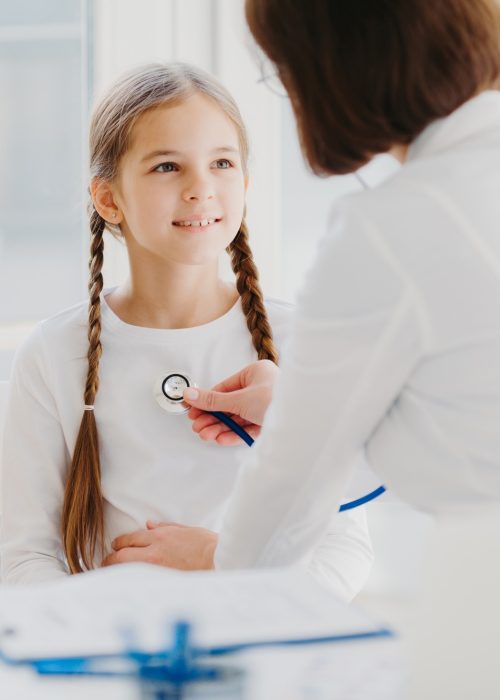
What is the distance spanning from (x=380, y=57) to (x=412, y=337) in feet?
0.86

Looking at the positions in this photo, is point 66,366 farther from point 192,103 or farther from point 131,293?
point 192,103

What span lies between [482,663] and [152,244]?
0.95 metres

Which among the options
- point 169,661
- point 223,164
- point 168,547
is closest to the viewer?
point 169,661

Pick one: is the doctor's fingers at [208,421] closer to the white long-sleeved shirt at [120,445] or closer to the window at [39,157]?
the white long-sleeved shirt at [120,445]

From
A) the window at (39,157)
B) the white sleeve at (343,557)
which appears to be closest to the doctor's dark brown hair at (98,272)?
the white sleeve at (343,557)

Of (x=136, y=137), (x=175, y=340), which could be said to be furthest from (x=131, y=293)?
(x=136, y=137)

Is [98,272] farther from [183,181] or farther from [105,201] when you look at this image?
[183,181]

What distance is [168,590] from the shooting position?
2.16ft

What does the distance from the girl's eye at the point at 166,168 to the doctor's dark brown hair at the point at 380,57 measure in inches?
20.9

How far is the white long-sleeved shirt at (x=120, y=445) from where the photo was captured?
4.66 feet

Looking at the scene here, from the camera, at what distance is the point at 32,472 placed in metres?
1.45

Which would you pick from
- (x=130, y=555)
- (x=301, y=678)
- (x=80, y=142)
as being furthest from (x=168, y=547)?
(x=80, y=142)

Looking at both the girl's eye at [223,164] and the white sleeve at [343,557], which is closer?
the white sleeve at [343,557]

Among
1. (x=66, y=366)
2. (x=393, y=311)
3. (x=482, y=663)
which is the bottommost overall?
(x=66, y=366)
